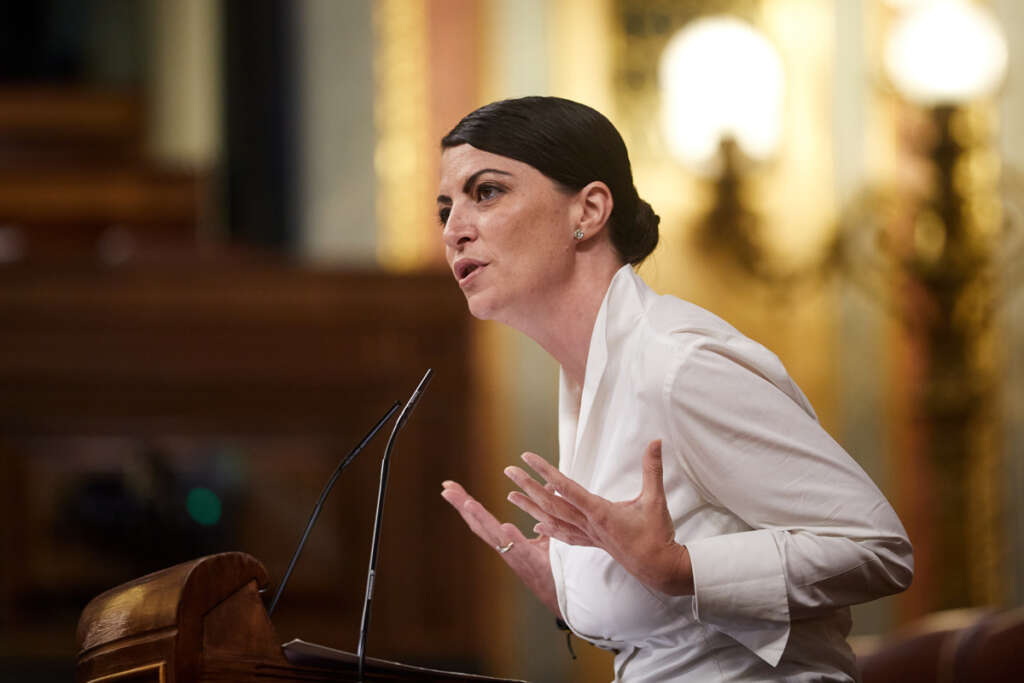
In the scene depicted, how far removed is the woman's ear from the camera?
4.25 ft

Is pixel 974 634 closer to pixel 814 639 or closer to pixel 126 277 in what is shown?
pixel 814 639

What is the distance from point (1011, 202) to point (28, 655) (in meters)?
3.77

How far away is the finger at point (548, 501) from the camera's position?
1.09m

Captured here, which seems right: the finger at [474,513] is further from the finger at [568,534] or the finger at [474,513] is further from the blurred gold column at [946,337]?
the blurred gold column at [946,337]

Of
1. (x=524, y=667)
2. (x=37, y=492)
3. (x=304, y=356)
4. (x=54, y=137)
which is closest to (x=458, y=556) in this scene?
(x=524, y=667)

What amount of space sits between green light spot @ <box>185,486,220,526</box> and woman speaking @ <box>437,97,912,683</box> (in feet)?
9.76

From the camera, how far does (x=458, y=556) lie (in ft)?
14.5

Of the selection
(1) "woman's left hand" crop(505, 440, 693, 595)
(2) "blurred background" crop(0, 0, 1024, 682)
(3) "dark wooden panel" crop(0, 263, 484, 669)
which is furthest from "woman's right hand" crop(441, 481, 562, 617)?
(3) "dark wooden panel" crop(0, 263, 484, 669)

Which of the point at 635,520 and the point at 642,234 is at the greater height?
the point at 642,234

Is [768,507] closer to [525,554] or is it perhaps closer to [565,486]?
[565,486]

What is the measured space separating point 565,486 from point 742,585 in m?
0.19

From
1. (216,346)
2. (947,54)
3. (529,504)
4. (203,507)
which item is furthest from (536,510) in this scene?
(216,346)

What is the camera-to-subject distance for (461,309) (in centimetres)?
453

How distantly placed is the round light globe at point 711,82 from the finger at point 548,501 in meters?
3.43
